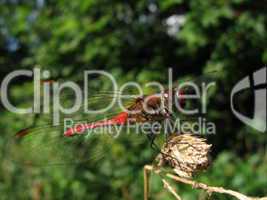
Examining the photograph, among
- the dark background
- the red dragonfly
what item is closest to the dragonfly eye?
the red dragonfly

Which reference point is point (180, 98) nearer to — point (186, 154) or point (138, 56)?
point (186, 154)

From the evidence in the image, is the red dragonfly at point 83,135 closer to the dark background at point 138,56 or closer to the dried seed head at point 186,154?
the dried seed head at point 186,154

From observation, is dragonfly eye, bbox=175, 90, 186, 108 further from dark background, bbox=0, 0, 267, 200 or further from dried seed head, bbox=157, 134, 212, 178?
dark background, bbox=0, 0, 267, 200

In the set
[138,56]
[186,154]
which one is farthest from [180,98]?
[138,56]

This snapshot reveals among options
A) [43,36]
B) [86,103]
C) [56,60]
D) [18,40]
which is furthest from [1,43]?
[86,103]

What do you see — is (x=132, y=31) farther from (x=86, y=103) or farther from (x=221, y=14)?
(x=86, y=103)

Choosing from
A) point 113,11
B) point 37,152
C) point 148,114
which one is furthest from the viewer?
point 113,11
